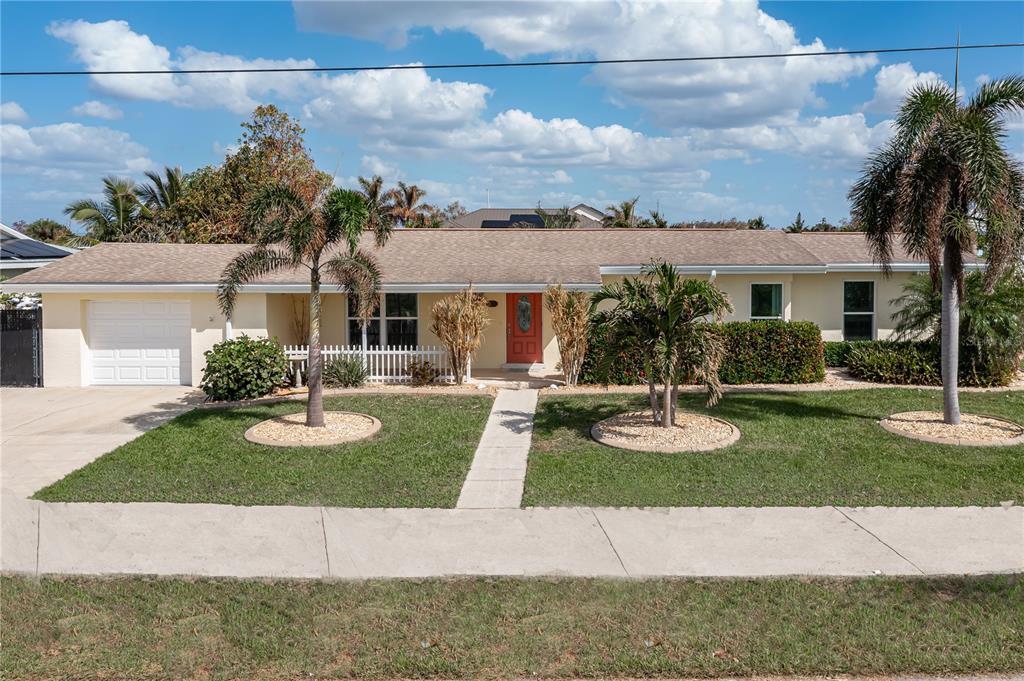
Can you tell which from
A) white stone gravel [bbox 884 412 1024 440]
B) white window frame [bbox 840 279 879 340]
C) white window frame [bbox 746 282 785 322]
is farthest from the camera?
white window frame [bbox 840 279 879 340]

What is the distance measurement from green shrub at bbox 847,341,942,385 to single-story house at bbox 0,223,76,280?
86.3 feet

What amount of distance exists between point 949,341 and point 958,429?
1.31m

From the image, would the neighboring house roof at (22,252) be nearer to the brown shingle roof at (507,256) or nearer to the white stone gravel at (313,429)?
the brown shingle roof at (507,256)

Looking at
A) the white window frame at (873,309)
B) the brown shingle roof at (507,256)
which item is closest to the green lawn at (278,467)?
the brown shingle roof at (507,256)

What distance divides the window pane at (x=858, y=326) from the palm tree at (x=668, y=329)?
32.0 feet

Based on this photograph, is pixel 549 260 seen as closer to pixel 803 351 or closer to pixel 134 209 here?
pixel 803 351

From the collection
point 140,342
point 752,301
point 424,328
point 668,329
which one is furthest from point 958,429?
point 140,342

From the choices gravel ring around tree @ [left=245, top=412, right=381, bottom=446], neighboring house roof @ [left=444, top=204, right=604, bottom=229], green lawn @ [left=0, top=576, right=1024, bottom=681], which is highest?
neighboring house roof @ [left=444, top=204, right=604, bottom=229]

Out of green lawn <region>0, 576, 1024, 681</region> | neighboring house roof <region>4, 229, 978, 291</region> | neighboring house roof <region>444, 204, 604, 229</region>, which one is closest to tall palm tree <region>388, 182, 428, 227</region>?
neighboring house roof <region>444, 204, 604, 229</region>

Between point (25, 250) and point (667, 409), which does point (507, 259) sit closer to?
point (667, 409)

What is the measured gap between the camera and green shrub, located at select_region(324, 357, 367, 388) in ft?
53.7

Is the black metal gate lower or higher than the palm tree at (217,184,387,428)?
lower

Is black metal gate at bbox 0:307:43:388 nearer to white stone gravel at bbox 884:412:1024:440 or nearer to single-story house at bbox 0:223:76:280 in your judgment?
single-story house at bbox 0:223:76:280

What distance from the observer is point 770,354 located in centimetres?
1603
